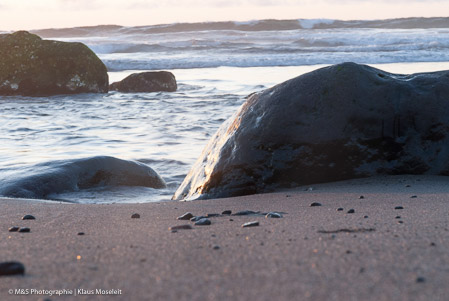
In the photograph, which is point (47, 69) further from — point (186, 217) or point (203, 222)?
point (203, 222)

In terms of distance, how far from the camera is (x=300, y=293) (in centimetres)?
143

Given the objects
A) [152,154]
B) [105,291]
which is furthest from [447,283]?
[152,154]

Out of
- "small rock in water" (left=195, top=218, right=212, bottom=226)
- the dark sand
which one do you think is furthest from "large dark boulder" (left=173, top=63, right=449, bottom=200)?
"small rock in water" (left=195, top=218, right=212, bottom=226)

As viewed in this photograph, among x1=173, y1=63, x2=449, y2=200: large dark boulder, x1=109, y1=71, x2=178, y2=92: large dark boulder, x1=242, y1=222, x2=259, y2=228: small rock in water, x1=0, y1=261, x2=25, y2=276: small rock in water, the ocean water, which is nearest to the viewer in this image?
x1=0, y1=261, x2=25, y2=276: small rock in water

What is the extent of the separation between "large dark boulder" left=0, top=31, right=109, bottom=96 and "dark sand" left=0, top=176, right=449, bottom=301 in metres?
10.1

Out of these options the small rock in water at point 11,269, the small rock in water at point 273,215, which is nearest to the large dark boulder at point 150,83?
the small rock in water at point 273,215

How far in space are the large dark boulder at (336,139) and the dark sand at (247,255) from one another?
0.83 m

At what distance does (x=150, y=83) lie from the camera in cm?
1277

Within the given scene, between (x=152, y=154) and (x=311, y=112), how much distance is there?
264 centimetres

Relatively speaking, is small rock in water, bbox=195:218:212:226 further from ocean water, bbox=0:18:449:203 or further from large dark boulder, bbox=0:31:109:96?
large dark boulder, bbox=0:31:109:96

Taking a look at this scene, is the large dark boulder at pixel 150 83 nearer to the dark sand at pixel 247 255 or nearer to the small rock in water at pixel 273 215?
the dark sand at pixel 247 255

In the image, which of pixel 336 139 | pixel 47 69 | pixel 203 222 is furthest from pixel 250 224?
pixel 47 69

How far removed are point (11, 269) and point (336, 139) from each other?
260cm

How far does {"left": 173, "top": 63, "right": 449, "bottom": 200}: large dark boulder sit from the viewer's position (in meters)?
3.87
